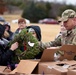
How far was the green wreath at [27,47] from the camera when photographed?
4.55m

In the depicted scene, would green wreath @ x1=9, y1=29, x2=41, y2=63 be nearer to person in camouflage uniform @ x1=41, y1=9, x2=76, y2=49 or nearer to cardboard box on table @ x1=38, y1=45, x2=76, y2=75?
person in camouflage uniform @ x1=41, y1=9, x2=76, y2=49

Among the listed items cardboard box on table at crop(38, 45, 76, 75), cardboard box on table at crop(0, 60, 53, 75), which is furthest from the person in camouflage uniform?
cardboard box on table at crop(0, 60, 53, 75)

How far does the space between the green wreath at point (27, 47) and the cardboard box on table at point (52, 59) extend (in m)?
0.53

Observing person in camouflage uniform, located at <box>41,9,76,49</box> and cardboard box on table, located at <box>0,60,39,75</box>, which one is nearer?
cardboard box on table, located at <box>0,60,39,75</box>

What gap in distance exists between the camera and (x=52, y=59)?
4.08 metres

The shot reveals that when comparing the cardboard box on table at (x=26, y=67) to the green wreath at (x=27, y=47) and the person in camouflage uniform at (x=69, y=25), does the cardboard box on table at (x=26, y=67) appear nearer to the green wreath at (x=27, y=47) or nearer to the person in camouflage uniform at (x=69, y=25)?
the green wreath at (x=27, y=47)

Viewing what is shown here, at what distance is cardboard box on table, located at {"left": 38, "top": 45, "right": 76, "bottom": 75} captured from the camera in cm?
362

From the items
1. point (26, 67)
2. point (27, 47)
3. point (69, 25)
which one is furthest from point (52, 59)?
point (69, 25)

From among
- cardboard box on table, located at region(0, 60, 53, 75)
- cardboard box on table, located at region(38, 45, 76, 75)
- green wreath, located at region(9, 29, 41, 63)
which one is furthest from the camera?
green wreath, located at region(9, 29, 41, 63)

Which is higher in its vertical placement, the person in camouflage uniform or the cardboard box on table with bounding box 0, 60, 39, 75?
the person in camouflage uniform

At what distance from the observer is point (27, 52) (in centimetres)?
454

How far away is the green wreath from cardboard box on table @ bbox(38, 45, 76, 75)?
20.9 inches

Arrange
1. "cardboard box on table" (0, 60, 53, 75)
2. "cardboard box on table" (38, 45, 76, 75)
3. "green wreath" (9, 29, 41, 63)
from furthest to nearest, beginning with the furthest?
1. "green wreath" (9, 29, 41, 63)
2. "cardboard box on table" (0, 60, 53, 75)
3. "cardboard box on table" (38, 45, 76, 75)

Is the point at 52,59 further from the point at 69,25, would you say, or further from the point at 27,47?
the point at 69,25
